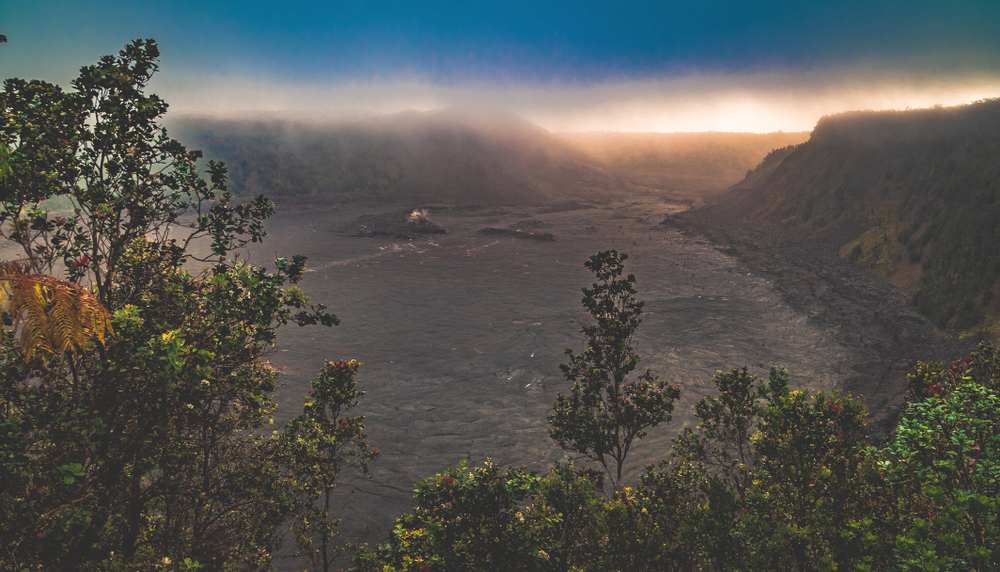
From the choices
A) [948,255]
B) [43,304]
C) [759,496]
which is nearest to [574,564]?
[759,496]

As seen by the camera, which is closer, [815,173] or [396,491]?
[396,491]

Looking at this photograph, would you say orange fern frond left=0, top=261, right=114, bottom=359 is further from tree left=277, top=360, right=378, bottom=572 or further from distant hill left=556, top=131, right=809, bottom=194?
distant hill left=556, top=131, right=809, bottom=194

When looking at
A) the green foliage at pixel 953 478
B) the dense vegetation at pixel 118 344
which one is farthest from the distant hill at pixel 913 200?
the dense vegetation at pixel 118 344

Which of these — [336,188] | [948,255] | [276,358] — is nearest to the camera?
[276,358]

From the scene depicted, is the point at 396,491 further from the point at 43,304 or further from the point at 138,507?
the point at 43,304

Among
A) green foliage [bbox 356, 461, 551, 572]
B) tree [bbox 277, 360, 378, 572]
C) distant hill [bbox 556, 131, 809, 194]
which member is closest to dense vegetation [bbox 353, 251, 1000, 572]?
green foliage [bbox 356, 461, 551, 572]

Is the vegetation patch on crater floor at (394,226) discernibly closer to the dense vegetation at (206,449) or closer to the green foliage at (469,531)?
the dense vegetation at (206,449)
